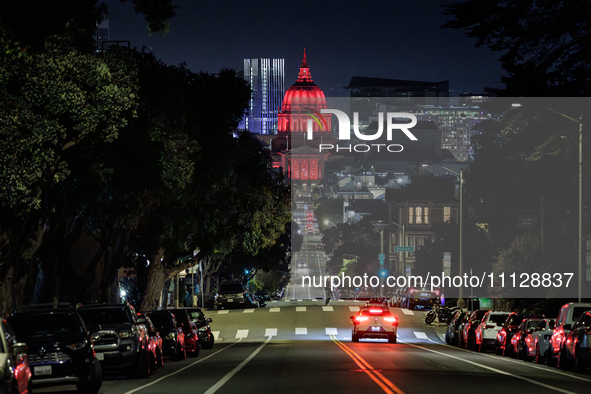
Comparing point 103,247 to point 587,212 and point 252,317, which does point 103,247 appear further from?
point 587,212

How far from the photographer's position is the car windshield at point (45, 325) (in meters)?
16.9

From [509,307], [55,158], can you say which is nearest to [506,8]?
[55,158]

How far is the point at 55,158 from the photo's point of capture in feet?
80.4

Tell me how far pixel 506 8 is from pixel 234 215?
17.3 m

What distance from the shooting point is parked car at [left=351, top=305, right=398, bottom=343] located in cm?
3559

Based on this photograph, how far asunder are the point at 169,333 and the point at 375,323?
10978 mm

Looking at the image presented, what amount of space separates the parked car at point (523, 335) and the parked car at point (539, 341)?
0.29 meters

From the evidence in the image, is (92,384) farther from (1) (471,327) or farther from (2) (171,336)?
(1) (471,327)

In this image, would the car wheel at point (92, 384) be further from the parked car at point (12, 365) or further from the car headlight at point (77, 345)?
the parked car at point (12, 365)

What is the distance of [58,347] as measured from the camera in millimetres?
16500

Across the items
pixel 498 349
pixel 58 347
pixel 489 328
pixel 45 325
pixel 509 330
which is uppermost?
pixel 45 325

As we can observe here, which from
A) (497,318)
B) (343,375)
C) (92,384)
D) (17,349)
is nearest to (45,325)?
(92,384)

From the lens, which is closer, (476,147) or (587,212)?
(587,212)

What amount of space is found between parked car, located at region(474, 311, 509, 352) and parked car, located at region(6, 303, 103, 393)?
18923mm
